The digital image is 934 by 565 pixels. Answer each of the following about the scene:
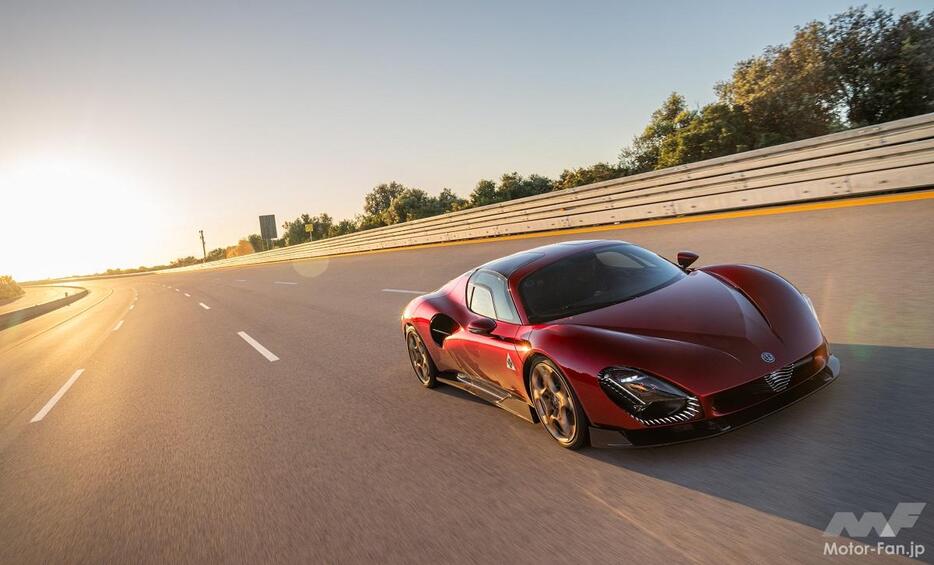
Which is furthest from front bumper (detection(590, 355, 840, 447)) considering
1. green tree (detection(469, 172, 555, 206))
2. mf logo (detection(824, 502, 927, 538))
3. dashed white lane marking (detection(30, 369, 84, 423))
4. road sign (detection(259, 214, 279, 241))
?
road sign (detection(259, 214, 279, 241))

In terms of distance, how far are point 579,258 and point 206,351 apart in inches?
301

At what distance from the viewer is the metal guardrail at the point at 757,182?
1005 centimetres

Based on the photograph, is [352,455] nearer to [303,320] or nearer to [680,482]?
[680,482]

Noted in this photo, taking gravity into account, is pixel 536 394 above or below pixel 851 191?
below

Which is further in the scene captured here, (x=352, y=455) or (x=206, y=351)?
(x=206, y=351)

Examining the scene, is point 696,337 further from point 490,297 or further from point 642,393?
point 490,297

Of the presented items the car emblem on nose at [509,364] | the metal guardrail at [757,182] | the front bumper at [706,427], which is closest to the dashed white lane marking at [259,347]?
the car emblem on nose at [509,364]

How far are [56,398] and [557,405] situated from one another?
7.55m

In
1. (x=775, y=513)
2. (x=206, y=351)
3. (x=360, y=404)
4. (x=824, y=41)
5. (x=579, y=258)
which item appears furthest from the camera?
(x=824, y=41)

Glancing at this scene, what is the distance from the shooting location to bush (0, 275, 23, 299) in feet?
162

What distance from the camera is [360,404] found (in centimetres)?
553

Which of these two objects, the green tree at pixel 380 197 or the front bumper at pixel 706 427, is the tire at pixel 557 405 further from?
the green tree at pixel 380 197

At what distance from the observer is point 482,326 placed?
430cm

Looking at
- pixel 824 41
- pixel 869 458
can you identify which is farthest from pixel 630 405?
pixel 824 41
